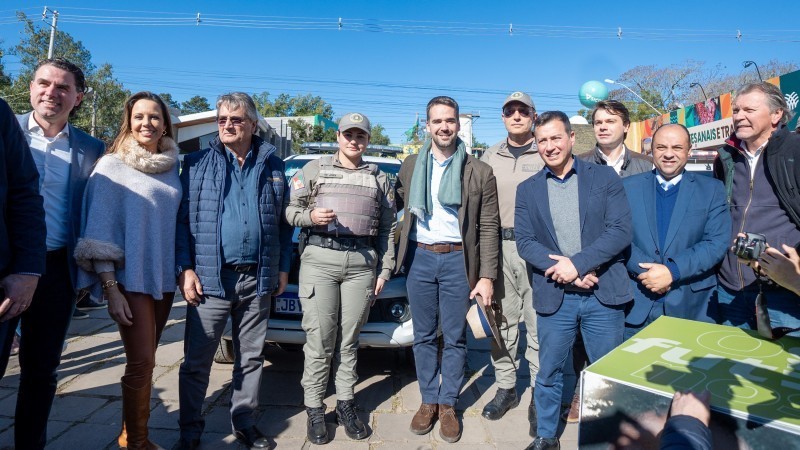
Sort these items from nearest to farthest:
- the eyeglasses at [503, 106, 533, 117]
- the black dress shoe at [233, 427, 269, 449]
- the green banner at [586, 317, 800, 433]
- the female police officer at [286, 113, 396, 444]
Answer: the green banner at [586, 317, 800, 433]
the black dress shoe at [233, 427, 269, 449]
the female police officer at [286, 113, 396, 444]
the eyeglasses at [503, 106, 533, 117]

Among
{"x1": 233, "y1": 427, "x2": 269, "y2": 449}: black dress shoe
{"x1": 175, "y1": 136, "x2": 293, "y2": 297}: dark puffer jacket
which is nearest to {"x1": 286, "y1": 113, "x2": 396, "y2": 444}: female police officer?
{"x1": 175, "y1": 136, "x2": 293, "y2": 297}: dark puffer jacket

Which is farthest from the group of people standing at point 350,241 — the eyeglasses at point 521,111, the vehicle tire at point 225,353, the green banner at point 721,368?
the vehicle tire at point 225,353

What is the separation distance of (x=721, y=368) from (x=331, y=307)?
2.10 metres

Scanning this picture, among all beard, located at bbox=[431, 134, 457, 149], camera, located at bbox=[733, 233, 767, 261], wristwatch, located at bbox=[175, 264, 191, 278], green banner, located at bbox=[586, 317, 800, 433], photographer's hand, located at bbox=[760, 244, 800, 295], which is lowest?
green banner, located at bbox=[586, 317, 800, 433]

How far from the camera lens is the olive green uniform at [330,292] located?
300cm

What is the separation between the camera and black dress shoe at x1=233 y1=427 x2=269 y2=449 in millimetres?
2879

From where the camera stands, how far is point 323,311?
9.86 feet

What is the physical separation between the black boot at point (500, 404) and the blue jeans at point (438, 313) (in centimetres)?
33

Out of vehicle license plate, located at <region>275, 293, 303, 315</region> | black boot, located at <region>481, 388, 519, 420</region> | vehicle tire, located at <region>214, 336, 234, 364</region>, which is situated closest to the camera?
black boot, located at <region>481, 388, 519, 420</region>

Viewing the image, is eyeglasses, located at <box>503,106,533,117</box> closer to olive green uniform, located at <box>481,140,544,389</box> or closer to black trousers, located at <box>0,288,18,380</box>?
olive green uniform, located at <box>481,140,544,389</box>

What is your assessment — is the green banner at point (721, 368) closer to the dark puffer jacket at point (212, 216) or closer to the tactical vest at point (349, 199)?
the tactical vest at point (349, 199)

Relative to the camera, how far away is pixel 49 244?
95.9 inches

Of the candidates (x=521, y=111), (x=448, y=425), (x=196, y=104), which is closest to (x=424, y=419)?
(x=448, y=425)

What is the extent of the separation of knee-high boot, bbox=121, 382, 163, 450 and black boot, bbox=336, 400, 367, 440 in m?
1.11
